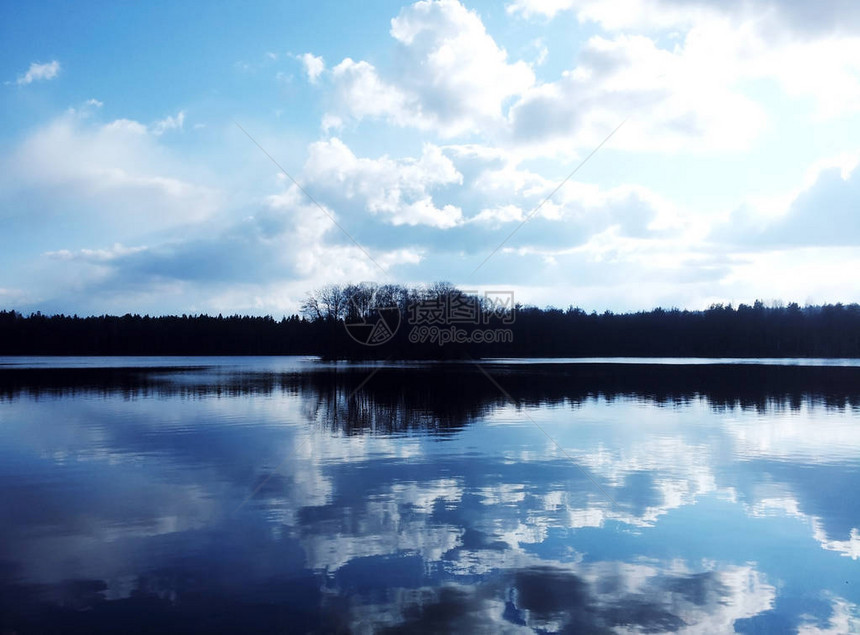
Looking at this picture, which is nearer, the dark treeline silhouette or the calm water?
the calm water

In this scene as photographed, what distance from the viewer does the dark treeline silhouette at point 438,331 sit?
9744 cm

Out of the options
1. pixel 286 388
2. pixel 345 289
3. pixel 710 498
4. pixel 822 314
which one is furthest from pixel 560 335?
pixel 710 498

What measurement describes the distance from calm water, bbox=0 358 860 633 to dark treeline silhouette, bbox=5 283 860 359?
245 feet

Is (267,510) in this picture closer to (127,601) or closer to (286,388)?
(127,601)

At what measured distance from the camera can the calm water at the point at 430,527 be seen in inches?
267

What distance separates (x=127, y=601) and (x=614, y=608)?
498 centimetres

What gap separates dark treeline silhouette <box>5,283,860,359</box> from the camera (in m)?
97.4

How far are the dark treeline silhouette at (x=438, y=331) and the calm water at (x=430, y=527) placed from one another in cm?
7482

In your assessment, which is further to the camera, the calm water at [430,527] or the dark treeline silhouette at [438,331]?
the dark treeline silhouette at [438,331]
